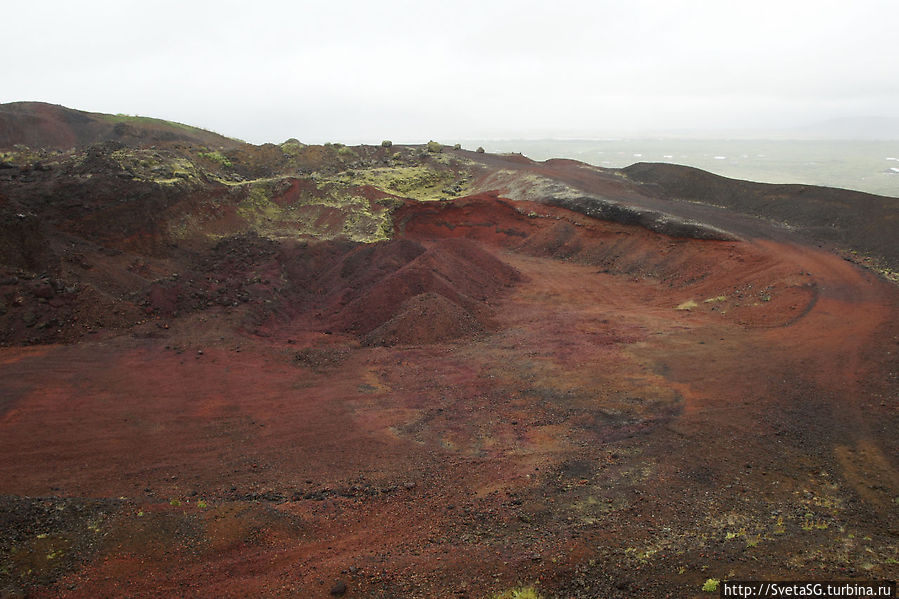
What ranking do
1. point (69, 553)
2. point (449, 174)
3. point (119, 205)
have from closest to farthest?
point (69, 553), point (119, 205), point (449, 174)


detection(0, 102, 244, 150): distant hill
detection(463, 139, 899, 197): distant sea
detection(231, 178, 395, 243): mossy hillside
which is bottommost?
detection(231, 178, 395, 243): mossy hillside

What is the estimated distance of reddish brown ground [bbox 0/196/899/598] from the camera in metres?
6.17

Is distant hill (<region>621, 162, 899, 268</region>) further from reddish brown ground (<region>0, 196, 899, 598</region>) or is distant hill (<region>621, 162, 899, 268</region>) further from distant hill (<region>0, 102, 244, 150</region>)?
distant hill (<region>0, 102, 244, 150</region>)

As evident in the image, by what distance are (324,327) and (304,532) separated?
1058 centimetres

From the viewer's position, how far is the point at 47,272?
15812 millimetres

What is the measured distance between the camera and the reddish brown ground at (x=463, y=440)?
20.2ft

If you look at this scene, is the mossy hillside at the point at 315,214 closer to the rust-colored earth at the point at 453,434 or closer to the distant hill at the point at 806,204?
the rust-colored earth at the point at 453,434

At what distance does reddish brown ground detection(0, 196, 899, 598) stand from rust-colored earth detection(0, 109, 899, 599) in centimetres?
6

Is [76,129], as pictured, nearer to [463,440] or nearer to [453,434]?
[453,434]

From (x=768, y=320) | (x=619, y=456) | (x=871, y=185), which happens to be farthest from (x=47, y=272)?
(x=871, y=185)

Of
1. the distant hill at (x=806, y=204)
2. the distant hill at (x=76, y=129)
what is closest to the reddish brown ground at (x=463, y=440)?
the distant hill at (x=806, y=204)

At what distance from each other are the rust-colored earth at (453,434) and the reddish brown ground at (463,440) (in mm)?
56

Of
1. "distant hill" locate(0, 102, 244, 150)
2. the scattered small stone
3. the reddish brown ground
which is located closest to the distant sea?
the reddish brown ground

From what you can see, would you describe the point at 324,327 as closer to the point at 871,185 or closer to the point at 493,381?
the point at 493,381
